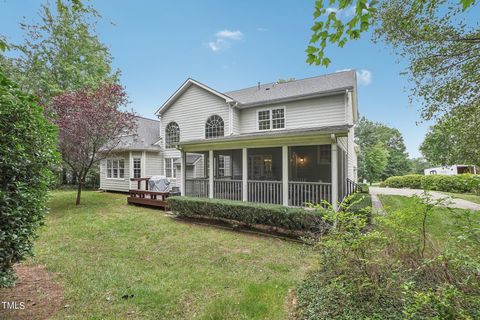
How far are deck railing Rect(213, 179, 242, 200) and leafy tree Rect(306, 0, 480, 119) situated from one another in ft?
23.0

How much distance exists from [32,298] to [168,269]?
6.81 feet

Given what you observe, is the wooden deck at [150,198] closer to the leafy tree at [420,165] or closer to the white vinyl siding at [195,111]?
the white vinyl siding at [195,111]

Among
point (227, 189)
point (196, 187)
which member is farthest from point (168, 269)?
point (196, 187)

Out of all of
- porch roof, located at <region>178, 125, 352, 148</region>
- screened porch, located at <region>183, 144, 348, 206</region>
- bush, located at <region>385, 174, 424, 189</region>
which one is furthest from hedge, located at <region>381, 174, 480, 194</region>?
porch roof, located at <region>178, 125, 352, 148</region>

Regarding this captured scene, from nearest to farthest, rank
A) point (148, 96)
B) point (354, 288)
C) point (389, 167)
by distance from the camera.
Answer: point (354, 288) < point (148, 96) < point (389, 167)

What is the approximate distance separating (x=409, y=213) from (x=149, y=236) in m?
6.55

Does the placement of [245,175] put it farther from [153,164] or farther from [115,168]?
[115,168]

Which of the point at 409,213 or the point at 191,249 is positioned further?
the point at 191,249

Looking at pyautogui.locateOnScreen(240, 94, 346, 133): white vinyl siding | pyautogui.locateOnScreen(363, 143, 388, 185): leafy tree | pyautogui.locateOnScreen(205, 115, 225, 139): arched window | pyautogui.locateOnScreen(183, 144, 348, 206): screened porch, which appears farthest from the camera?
pyautogui.locateOnScreen(363, 143, 388, 185): leafy tree

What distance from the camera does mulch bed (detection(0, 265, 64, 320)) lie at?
297 centimetres

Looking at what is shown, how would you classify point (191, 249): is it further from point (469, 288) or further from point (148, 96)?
point (148, 96)

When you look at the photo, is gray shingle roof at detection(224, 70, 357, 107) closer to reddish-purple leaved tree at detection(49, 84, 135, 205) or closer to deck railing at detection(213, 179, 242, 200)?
deck railing at detection(213, 179, 242, 200)

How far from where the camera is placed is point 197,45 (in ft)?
52.9

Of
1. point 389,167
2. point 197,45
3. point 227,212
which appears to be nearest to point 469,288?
point 227,212
